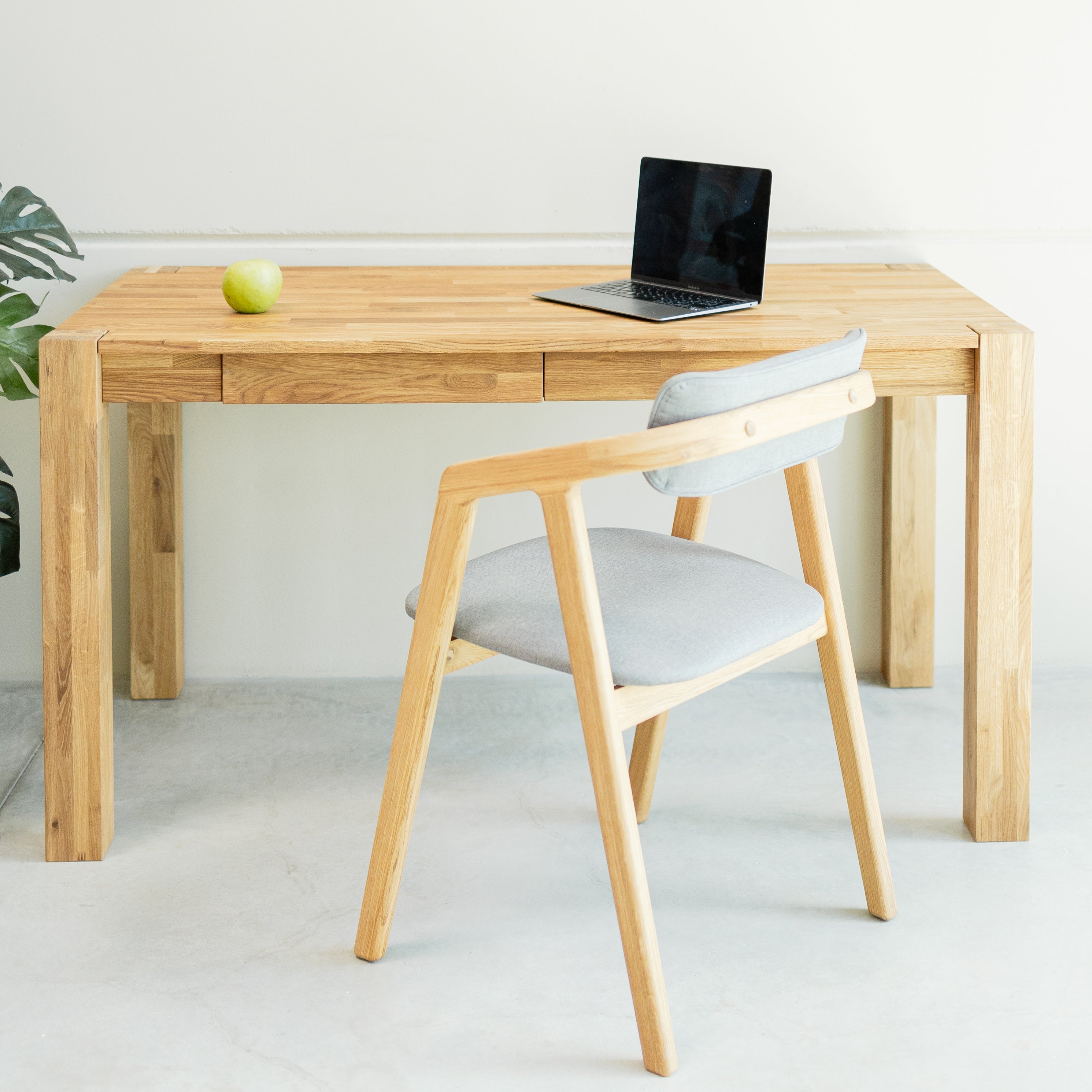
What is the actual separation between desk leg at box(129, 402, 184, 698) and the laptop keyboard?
844 millimetres

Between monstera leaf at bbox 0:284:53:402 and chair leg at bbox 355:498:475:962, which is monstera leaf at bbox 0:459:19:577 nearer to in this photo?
monstera leaf at bbox 0:284:53:402

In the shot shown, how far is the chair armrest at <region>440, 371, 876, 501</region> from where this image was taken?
1.38 metres

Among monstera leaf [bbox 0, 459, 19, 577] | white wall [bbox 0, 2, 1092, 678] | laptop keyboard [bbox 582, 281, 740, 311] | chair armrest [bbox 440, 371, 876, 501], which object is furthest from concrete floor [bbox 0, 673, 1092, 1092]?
laptop keyboard [bbox 582, 281, 740, 311]

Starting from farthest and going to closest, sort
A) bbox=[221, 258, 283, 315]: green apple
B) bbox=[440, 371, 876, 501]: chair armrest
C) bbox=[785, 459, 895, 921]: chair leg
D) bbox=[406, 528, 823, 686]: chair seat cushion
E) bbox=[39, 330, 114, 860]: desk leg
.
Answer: bbox=[221, 258, 283, 315]: green apple < bbox=[39, 330, 114, 860]: desk leg < bbox=[785, 459, 895, 921]: chair leg < bbox=[406, 528, 823, 686]: chair seat cushion < bbox=[440, 371, 876, 501]: chair armrest

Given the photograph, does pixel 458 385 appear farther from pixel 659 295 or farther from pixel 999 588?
pixel 999 588

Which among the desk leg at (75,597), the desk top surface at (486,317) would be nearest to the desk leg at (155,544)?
the desk top surface at (486,317)

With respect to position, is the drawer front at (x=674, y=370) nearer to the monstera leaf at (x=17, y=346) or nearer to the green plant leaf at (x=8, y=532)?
the monstera leaf at (x=17, y=346)

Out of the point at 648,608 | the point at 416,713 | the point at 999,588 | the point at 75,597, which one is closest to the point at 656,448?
the point at 648,608

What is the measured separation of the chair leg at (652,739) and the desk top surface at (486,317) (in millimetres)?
243

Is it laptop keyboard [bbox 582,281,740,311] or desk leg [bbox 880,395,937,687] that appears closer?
laptop keyboard [bbox 582,281,740,311]

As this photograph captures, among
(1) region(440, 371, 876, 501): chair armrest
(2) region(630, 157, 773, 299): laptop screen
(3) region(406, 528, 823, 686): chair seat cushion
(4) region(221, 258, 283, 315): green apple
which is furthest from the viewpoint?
(2) region(630, 157, 773, 299): laptop screen

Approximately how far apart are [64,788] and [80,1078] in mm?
553

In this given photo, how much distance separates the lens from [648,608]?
1.64 metres

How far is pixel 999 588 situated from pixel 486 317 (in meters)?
0.87
